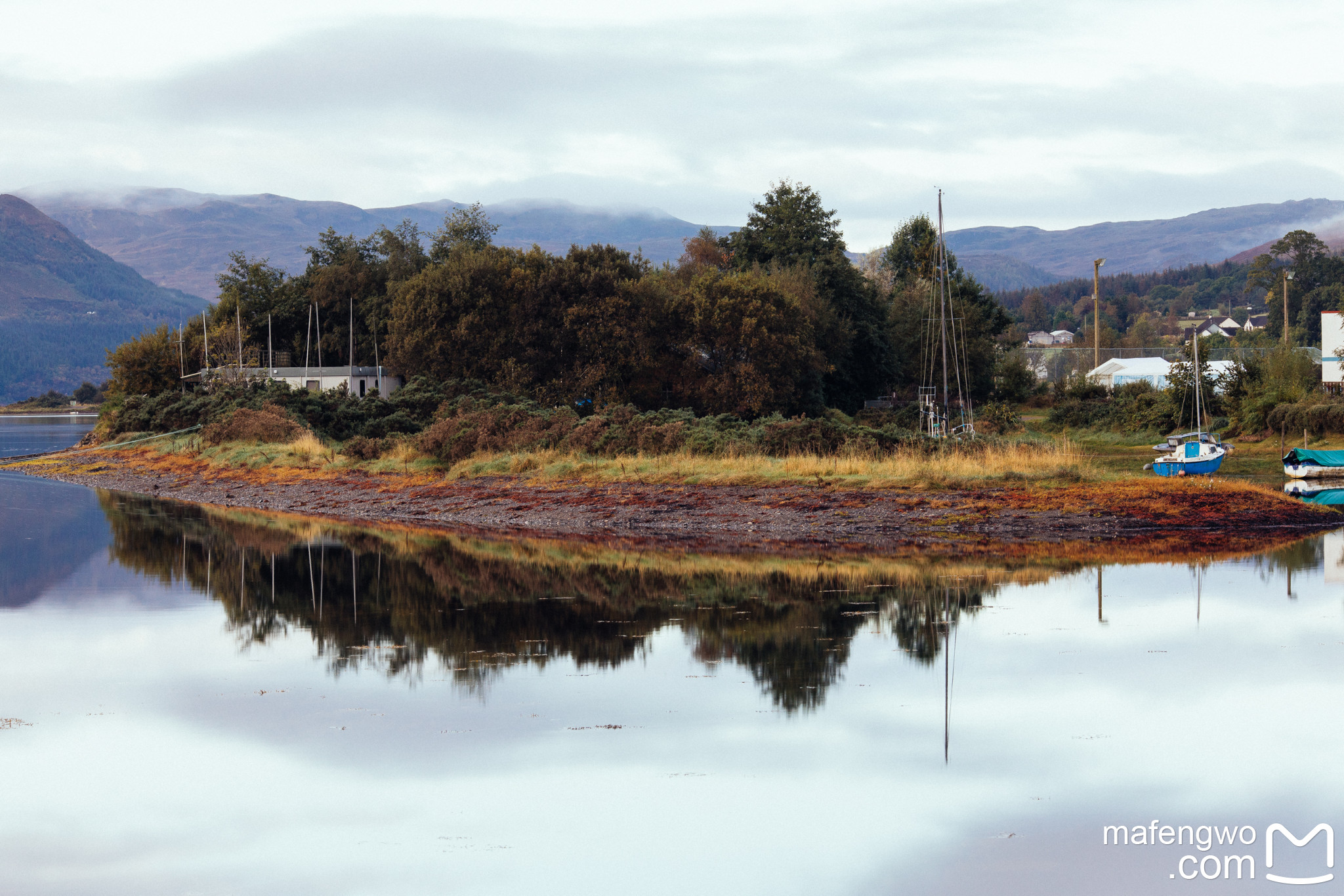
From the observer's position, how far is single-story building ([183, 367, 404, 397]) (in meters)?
58.9

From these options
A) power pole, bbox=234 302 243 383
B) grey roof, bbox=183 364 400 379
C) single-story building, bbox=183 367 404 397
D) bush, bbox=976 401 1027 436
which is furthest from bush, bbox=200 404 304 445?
bush, bbox=976 401 1027 436

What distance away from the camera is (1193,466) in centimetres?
3141

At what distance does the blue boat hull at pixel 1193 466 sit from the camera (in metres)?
31.3

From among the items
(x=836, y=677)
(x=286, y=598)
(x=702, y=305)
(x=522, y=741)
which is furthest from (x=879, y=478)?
(x=702, y=305)

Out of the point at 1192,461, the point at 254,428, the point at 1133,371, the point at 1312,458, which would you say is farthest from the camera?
the point at 1133,371

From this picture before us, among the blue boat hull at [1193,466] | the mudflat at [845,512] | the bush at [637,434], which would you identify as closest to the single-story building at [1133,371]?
the blue boat hull at [1193,466]

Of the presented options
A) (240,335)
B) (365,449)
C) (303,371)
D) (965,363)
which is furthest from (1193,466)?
(240,335)

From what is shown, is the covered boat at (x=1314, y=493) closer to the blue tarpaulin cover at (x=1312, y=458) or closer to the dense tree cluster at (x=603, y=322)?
the blue tarpaulin cover at (x=1312, y=458)

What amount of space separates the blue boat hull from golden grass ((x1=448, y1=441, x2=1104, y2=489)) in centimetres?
232

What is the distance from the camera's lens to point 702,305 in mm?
53844

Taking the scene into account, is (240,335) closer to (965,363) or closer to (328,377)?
(328,377)

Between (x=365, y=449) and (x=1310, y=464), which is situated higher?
(x=365, y=449)

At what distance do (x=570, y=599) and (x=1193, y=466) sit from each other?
20298 millimetres

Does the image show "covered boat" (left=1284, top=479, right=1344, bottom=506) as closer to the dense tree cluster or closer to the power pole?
the dense tree cluster
